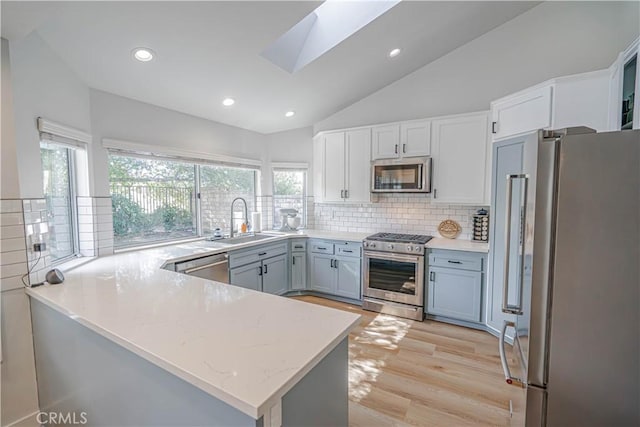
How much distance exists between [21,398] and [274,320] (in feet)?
5.93

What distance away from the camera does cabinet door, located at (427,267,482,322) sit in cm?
302

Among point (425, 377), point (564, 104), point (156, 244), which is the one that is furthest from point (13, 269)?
point (564, 104)

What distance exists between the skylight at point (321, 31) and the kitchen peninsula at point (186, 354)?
2193 millimetres

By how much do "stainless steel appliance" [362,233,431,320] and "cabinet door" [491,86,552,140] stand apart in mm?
1395

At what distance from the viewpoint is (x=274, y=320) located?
125 centimetres

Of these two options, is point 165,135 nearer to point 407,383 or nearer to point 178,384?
point 178,384

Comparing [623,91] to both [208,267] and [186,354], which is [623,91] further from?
[208,267]

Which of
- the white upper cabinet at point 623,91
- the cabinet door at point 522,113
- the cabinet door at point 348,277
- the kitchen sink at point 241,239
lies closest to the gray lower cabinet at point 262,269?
the kitchen sink at point 241,239

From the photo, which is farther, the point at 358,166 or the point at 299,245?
the point at 299,245

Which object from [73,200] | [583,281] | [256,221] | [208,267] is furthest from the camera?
[256,221]

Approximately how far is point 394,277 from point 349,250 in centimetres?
65

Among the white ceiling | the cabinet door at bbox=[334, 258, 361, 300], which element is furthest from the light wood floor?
the white ceiling

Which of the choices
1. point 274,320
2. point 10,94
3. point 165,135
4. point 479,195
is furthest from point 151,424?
point 479,195

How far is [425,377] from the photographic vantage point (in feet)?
7.50
